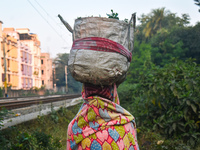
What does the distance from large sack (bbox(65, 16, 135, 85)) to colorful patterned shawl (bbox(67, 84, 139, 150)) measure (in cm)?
21

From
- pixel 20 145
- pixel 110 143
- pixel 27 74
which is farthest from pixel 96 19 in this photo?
pixel 27 74

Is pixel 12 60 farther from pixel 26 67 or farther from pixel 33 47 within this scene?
pixel 33 47

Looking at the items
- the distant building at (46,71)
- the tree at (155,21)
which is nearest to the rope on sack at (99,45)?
the tree at (155,21)

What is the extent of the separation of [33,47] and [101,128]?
50.5 meters

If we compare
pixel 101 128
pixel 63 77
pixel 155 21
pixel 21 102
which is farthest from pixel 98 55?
pixel 63 77

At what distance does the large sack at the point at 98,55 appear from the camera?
2.01 metres

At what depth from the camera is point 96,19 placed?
2098 mm

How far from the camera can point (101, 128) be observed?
1.96m

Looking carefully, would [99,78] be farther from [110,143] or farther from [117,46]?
[110,143]

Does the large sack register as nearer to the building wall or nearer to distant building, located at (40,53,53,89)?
the building wall

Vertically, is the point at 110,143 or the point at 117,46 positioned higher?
the point at 117,46

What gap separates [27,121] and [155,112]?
131 inches

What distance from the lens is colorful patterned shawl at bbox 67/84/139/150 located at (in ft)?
6.37

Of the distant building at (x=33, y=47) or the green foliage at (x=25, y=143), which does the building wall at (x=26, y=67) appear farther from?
the green foliage at (x=25, y=143)
